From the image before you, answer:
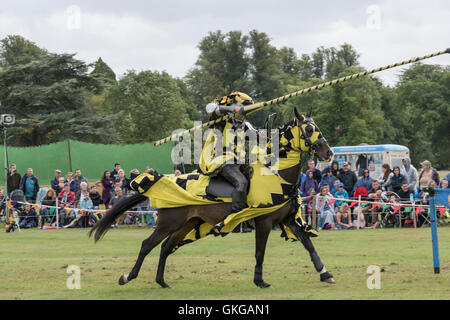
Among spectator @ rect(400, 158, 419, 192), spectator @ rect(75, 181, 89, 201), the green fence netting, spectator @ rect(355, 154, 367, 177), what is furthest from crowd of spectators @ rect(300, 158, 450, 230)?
spectator @ rect(355, 154, 367, 177)

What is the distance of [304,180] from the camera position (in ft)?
76.6

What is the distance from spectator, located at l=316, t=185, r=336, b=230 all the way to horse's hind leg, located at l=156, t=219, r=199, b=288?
37.1 ft

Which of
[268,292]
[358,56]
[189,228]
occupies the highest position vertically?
[358,56]

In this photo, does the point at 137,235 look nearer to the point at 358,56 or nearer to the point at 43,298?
the point at 43,298

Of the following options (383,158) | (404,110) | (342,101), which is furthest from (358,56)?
(383,158)

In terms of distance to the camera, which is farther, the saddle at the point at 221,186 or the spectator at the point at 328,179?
the spectator at the point at 328,179

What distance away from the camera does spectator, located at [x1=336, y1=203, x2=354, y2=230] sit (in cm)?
2205

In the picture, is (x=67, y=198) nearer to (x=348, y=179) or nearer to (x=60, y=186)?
(x=60, y=186)

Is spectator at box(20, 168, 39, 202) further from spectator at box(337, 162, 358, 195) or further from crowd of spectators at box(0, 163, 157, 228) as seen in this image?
spectator at box(337, 162, 358, 195)

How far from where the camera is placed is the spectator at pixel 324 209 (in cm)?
2189

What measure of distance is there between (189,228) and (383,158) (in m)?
28.5

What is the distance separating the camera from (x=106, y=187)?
24.4m

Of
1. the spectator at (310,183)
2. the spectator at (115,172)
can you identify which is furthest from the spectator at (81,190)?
the spectator at (310,183)

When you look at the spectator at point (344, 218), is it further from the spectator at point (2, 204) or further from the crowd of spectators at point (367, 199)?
the spectator at point (2, 204)
